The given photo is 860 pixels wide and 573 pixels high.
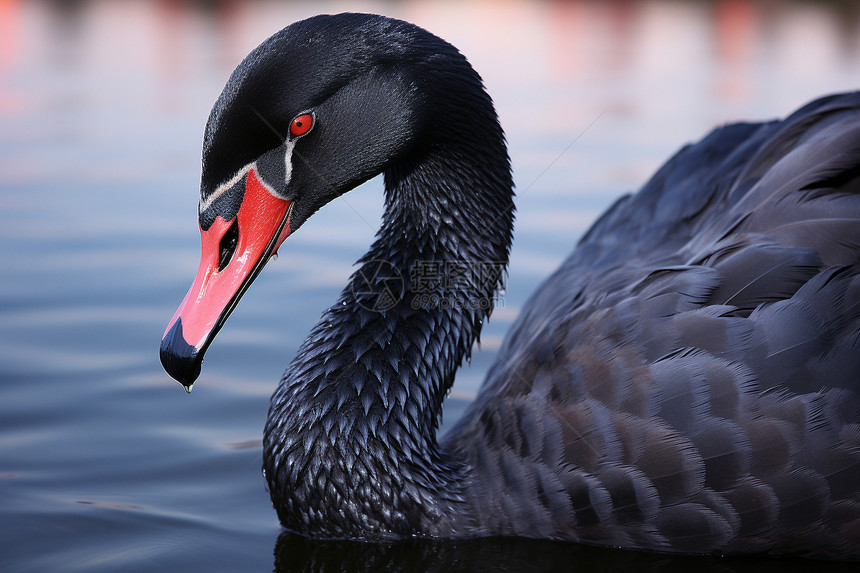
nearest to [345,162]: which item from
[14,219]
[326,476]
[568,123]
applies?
[326,476]

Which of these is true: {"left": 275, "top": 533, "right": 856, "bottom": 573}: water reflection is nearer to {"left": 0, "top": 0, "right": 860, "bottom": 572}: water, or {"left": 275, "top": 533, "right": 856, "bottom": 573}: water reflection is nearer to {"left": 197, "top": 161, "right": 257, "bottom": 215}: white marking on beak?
{"left": 0, "top": 0, "right": 860, "bottom": 572}: water

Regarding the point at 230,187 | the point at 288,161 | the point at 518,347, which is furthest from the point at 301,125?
the point at 518,347

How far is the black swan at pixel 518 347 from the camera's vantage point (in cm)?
A: 311

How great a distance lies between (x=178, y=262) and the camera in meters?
5.98

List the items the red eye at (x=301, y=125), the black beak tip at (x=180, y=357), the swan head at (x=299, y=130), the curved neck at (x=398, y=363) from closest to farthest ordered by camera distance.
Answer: the black beak tip at (x=180, y=357), the swan head at (x=299, y=130), the red eye at (x=301, y=125), the curved neck at (x=398, y=363)

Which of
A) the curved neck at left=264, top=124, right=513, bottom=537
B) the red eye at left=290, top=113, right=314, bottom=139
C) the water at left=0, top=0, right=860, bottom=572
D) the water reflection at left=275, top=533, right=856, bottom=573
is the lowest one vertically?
the water at left=0, top=0, right=860, bottom=572

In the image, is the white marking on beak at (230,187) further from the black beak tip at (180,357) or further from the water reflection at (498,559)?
the water reflection at (498,559)

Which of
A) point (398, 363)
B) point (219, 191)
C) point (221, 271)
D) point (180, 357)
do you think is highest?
point (219, 191)

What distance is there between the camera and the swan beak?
308 cm

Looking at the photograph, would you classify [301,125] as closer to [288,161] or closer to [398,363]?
[288,161]

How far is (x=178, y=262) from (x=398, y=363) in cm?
268

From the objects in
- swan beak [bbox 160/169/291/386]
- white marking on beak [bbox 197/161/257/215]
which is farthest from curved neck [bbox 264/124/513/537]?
white marking on beak [bbox 197/161/257/215]

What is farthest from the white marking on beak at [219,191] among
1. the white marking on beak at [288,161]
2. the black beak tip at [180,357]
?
the black beak tip at [180,357]

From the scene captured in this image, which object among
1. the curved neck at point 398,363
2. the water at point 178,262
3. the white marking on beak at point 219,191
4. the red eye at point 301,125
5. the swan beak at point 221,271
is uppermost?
the red eye at point 301,125
